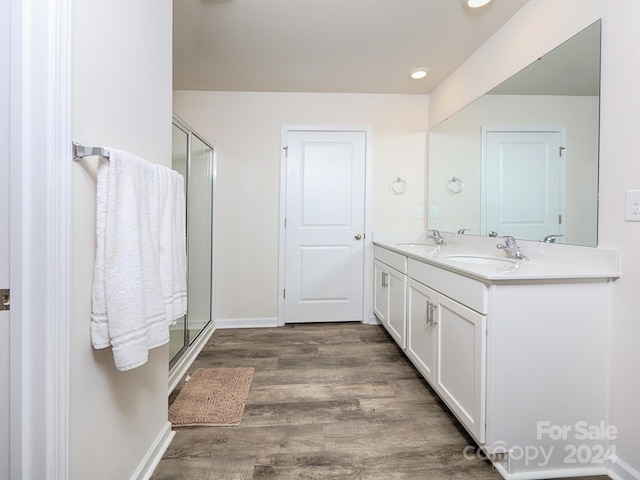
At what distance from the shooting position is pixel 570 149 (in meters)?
1.52

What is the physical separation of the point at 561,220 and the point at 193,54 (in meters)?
2.61

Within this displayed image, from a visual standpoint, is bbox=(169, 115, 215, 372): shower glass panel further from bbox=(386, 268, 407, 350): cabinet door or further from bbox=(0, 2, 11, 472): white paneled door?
bbox=(386, 268, 407, 350): cabinet door

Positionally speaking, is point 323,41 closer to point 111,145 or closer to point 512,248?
point 111,145

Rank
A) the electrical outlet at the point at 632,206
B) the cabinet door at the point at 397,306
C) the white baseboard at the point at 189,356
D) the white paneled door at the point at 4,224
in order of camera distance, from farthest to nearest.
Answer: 1. the cabinet door at the point at 397,306
2. the white baseboard at the point at 189,356
3. the electrical outlet at the point at 632,206
4. the white paneled door at the point at 4,224

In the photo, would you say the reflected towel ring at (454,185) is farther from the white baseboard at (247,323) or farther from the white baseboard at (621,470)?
the white baseboard at (247,323)

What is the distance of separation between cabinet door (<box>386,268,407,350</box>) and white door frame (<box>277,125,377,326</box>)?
20.6 inches

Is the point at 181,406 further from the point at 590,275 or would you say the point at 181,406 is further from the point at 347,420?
the point at 590,275

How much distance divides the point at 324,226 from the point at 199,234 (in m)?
1.16

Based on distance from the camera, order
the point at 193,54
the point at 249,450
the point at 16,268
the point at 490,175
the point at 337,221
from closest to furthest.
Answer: the point at 16,268 < the point at 249,450 < the point at 490,175 < the point at 193,54 < the point at 337,221

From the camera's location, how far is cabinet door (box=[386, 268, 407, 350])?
7.21 feet

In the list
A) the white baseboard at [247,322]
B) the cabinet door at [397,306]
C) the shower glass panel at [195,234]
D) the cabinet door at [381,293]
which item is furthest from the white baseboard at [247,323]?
the cabinet door at [397,306]

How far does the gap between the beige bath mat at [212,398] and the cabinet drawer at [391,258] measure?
1.28m

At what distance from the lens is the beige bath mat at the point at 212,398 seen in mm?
1600

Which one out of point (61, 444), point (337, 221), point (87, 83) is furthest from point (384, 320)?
point (87, 83)
